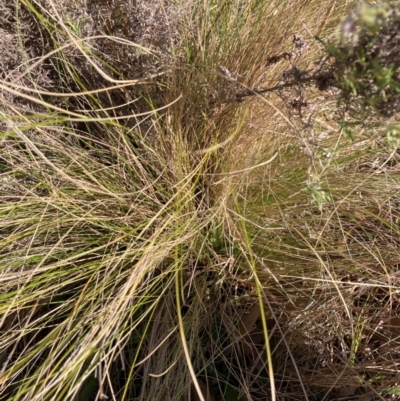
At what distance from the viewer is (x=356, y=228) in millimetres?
1235

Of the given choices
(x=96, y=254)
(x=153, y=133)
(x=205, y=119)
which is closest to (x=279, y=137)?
(x=205, y=119)

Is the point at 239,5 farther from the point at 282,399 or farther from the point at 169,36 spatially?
the point at 282,399

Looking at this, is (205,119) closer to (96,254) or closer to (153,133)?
(153,133)

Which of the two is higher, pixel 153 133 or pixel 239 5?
pixel 239 5

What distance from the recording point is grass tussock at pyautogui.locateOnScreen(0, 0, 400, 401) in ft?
3.65

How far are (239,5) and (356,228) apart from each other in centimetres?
52

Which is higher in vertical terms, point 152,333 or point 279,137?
point 279,137

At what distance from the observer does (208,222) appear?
3.61ft

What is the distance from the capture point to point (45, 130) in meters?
1.22

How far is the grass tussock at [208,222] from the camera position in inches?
43.8

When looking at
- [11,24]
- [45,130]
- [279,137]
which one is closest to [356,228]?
[279,137]

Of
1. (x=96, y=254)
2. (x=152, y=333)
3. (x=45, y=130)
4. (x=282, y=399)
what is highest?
(x=45, y=130)

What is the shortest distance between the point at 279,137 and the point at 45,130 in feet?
1.53

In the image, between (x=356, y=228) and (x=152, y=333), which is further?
(x=356, y=228)
